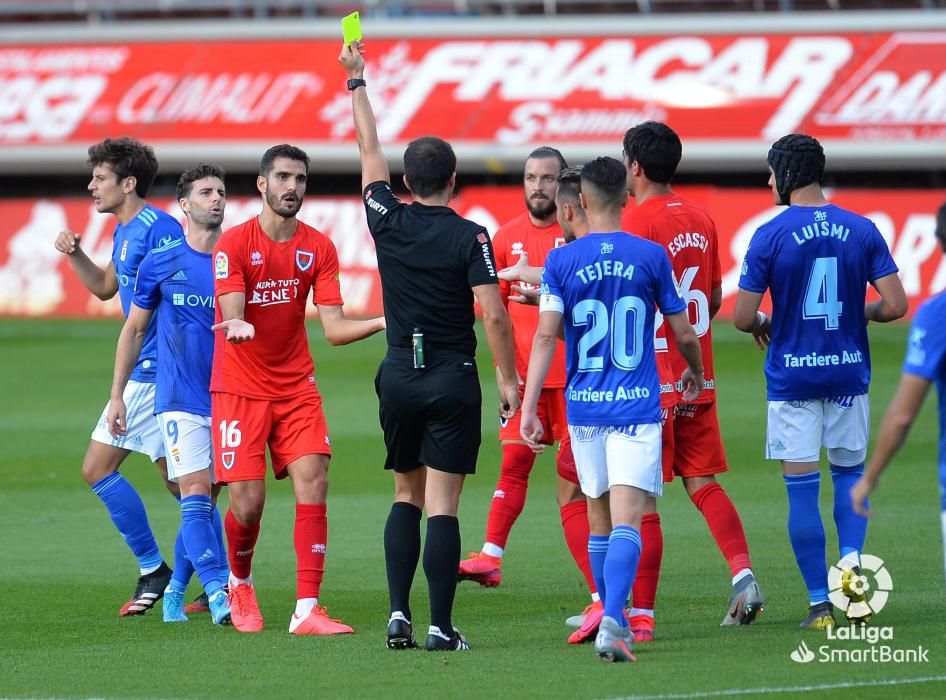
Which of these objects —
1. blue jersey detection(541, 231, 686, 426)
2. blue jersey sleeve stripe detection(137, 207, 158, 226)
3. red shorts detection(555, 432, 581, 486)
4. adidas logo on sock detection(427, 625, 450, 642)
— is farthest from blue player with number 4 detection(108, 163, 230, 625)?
blue jersey detection(541, 231, 686, 426)

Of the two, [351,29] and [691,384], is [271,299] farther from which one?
[691,384]

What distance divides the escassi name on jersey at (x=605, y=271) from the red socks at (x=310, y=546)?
1.83 meters

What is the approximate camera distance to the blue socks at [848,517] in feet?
23.7

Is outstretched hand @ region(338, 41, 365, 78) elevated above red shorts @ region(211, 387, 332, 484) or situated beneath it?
elevated above

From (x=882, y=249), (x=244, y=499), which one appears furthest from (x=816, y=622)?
(x=244, y=499)

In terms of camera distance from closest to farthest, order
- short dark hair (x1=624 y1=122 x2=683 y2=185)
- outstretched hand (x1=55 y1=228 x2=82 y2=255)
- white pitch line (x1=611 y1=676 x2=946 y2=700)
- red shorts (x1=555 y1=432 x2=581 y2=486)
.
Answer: white pitch line (x1=611 y1=676 x2=946 y2=700) < short dark hair (x1=624 y1=122 x2=683 y2=185) < red shorts (x1=555 y1=432 x2=581 y2=486) < outstretched hand (x1=55 y1=228 x2=82 y2=255)

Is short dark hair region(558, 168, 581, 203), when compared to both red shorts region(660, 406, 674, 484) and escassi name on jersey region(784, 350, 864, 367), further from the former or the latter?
escassi name on jersey region(784, 350, 864, 367)

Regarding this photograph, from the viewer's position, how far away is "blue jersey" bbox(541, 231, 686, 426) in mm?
6504

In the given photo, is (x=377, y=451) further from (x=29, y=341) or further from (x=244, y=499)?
(x=29, y=341)

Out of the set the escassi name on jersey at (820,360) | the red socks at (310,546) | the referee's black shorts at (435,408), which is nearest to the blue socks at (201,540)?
the red socks at (310,546)

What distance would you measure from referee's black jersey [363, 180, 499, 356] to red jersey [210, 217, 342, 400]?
0.73 m

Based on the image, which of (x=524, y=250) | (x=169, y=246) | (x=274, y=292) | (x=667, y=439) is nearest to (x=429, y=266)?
(x=274, y=292)

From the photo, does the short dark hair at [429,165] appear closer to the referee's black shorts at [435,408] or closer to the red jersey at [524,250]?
the referee's black shorts at [435,408]

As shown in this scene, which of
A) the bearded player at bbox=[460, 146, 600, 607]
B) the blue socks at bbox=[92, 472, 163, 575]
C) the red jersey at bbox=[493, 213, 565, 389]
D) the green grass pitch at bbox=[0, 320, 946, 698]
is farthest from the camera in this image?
the red jersey at bbox=[493, 213, 565, 389]
